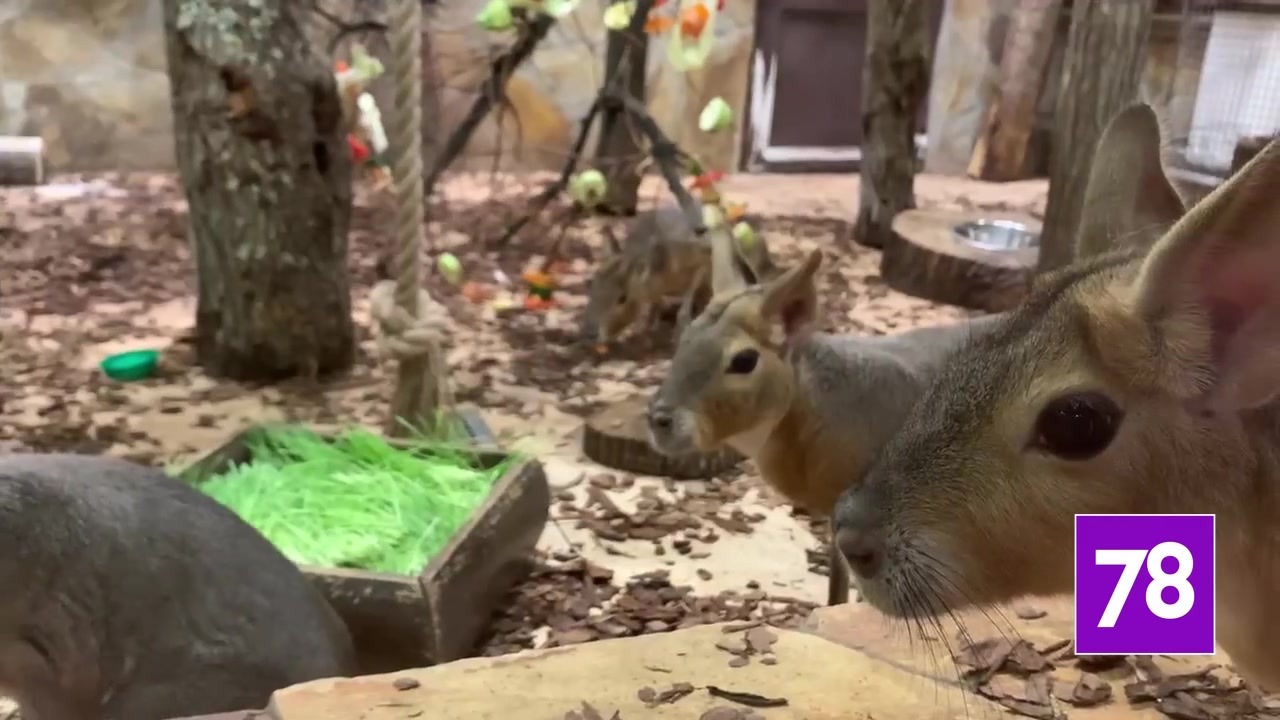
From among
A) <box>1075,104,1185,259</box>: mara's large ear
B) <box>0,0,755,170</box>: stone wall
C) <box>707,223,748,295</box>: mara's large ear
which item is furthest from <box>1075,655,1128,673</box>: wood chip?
<box>0,0,755,170</box>: stone wall

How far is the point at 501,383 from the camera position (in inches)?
175

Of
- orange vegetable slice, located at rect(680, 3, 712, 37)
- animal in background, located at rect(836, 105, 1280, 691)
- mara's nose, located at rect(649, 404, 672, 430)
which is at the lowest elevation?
mara's nose, located at rect(649, 404, 672, 430)

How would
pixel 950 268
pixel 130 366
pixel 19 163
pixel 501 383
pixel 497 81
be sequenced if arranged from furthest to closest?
pixel 19 163
pixel 950 268
pixel 497 81
pixel 501 383
pixel 130 366

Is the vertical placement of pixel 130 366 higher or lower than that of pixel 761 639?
lower

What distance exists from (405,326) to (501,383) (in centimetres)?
153

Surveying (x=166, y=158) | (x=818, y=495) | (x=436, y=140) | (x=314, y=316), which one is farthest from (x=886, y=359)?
(x=166, y=158)

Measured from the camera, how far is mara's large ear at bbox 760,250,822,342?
2.87 metres

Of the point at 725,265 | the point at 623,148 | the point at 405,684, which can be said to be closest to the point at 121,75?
the point at 623,148

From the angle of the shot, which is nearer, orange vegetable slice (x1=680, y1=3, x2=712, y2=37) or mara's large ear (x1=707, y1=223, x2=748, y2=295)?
mara's large ear (x1=707, y1=223, x2=748, y2=295)

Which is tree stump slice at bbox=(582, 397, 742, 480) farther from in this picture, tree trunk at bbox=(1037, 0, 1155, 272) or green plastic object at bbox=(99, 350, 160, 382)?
green plastic object at bbox=(99, 350, 160, 382)

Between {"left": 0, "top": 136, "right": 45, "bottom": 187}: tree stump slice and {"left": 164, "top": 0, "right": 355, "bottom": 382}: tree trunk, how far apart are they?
139 inches

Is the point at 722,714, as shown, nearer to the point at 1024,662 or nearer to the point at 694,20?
the point at 1024,662

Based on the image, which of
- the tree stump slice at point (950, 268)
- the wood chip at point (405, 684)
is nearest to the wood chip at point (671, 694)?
the wood chip at point (405, 684)

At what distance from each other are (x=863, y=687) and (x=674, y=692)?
1.02ft
